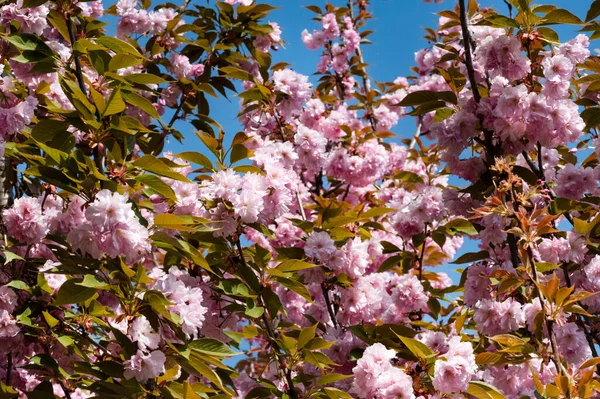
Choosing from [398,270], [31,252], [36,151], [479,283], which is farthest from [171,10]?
[479,283]

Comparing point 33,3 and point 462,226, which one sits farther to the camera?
point 462,226

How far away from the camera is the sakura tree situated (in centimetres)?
217

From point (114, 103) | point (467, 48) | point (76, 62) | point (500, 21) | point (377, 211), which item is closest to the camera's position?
point (114, 103)

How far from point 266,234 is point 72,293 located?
81cm

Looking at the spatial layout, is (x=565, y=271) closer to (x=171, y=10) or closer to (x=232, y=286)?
(x=232, y=286)

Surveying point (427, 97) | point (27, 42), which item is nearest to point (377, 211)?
point (427, 97)

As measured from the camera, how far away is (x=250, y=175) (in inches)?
98.7

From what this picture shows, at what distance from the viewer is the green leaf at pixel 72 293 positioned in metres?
2.10

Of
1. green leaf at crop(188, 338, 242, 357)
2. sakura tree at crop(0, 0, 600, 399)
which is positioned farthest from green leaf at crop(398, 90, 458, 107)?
green leaf at crop(188, 338, 242, 357)

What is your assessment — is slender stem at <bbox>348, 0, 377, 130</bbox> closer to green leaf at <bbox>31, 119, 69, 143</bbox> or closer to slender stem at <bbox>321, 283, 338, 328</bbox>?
slender stem at <bbox>321, 283, 338, 328</bbox>

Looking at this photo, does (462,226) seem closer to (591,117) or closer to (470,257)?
(470,257)

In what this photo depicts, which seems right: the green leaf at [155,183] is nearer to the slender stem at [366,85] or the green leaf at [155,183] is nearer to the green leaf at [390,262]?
the green leaf at [390,262]

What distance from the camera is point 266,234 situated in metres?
2.62

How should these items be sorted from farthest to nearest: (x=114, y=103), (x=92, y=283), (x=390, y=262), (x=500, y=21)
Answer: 1. (x=390, y=262)
2. (x=500, y=21)
3. (x=114, y=103)
4. (x=92, y=283)
